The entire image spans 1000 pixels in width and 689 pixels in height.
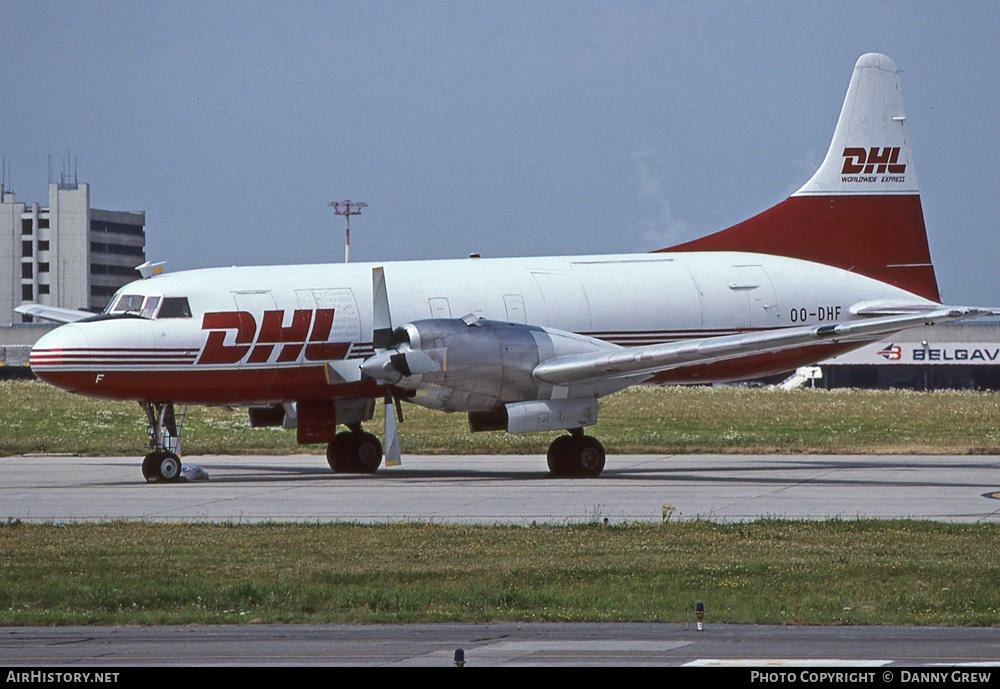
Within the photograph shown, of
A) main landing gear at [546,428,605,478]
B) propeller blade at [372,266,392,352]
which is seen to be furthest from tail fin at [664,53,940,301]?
propeller blade at [372,266,392,352]

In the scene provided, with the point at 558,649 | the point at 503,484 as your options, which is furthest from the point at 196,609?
the point at 503,484

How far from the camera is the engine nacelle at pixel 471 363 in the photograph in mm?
27344

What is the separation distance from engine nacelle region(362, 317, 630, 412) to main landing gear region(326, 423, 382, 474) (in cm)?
357

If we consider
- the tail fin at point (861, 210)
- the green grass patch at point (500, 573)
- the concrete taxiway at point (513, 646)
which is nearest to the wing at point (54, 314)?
the green grass patch at point (500, 573)

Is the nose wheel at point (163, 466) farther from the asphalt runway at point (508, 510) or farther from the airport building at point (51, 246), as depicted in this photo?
the airport building at point (51, 246)

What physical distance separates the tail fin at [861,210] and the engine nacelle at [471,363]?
22.2 ft

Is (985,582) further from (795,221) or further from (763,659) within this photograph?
(795,221)

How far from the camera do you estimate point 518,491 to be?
26.4 metres

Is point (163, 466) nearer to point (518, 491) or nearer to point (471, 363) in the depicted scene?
point (471, 363)

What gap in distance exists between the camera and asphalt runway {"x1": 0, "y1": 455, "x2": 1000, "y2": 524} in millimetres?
22469

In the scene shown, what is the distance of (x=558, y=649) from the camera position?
1173cm

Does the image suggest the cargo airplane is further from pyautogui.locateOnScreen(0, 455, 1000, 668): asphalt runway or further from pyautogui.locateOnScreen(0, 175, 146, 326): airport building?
pyautogui.locateOnScreen(0, 175, 146, 326): airport building

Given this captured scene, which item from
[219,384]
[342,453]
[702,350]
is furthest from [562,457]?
[219,384]

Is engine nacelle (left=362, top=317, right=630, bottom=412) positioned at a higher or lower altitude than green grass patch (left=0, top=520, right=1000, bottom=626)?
higher
